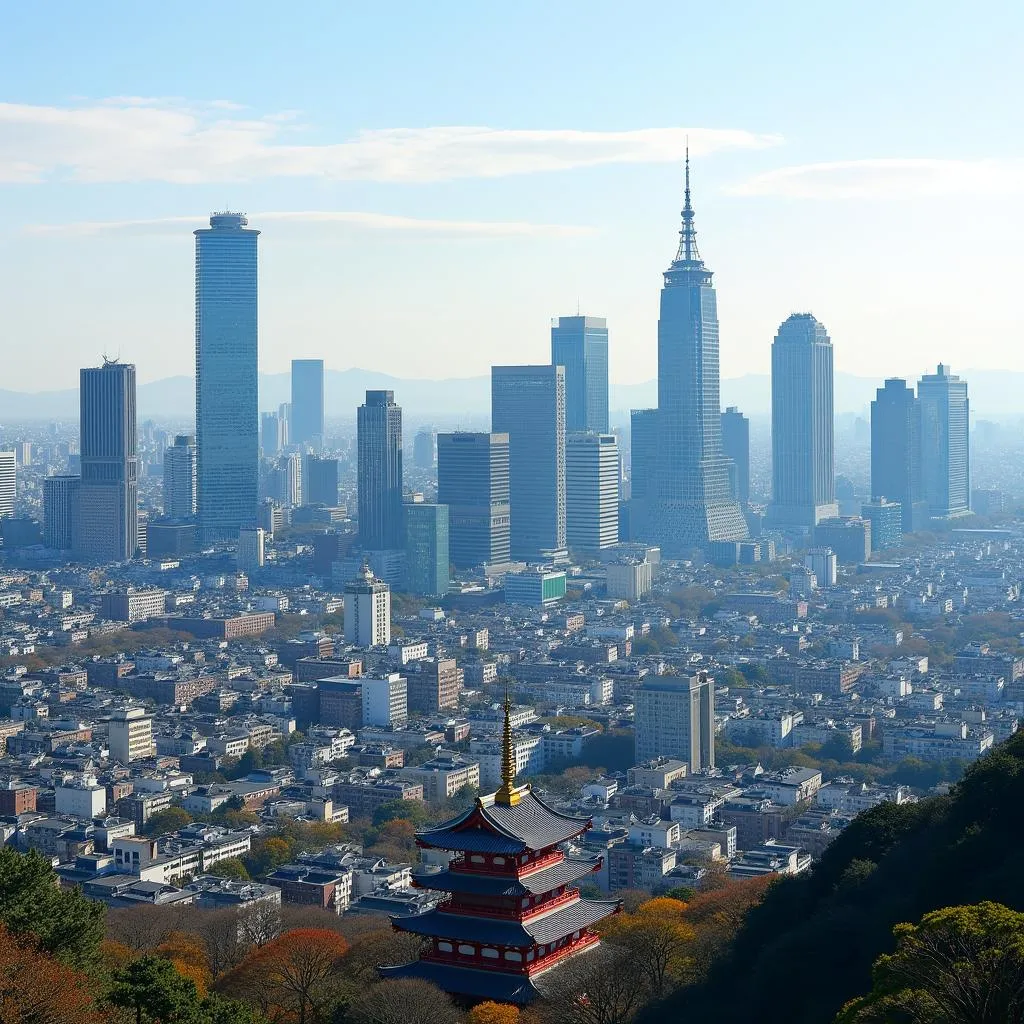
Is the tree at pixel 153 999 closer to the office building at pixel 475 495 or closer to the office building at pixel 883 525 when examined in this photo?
the office building at pixel 475 495

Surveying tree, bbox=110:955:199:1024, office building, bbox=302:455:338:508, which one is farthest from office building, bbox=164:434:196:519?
tree, bbox=110:955:199:1024

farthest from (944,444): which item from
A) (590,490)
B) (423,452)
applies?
(423,452)

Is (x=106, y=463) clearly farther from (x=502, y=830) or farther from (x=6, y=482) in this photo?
(x=502, y=830)

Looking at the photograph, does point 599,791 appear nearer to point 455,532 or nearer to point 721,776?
point 721,776

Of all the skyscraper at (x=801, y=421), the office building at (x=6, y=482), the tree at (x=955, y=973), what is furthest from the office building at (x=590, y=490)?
the tree at (x=955, y=973)

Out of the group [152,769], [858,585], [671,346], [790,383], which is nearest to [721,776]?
[152,769]

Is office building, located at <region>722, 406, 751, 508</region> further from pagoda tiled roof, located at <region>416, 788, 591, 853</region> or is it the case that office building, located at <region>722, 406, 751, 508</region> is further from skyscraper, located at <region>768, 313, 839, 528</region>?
pagoda tiled roof, located at <region>416, 788, 591, 853</region>

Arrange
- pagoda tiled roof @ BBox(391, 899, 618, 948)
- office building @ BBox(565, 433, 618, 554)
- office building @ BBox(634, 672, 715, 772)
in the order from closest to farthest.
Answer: pagoda tiled roof @ BBox(391, 899, 618, 948) < office building @ BBox(634, 672, 715, 772) < office building @ BBox(565, 433, 618, 554)
